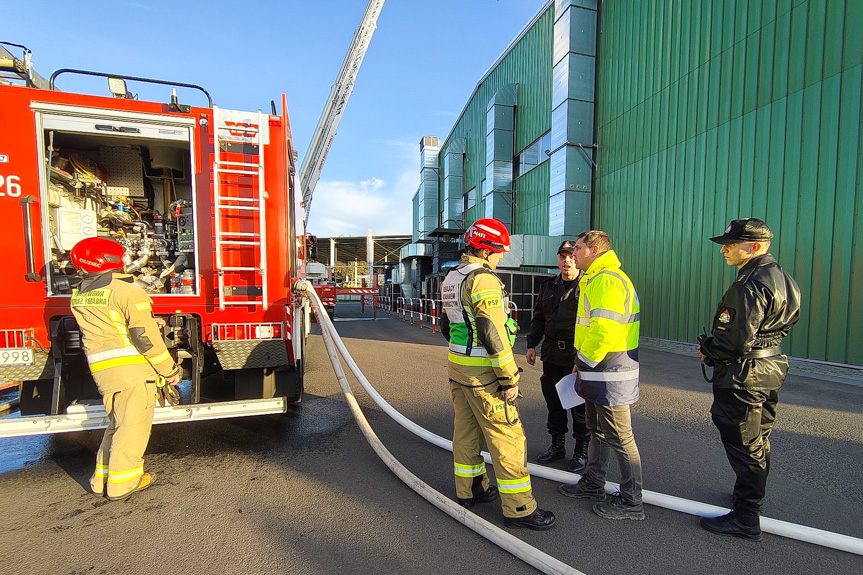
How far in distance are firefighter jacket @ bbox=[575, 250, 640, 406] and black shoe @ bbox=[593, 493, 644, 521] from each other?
69 cm

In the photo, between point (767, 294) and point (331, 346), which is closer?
point (767, 294)

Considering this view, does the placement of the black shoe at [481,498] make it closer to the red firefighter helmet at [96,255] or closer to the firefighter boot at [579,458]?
the firefighter boot at [579,458]

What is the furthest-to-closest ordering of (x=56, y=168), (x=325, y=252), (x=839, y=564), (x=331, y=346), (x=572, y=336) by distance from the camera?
(x=325, y=252) < (x=331, y=346) < (x=56, y=168) < (x=572, y=336) < (x=839, y=564)

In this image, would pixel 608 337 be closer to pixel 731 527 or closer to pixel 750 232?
pixel 750 232

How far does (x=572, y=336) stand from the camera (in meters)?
3.34

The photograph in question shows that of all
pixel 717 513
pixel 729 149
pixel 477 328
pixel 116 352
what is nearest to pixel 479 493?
pixel 477 328

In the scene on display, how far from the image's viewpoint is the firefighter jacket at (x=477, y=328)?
7.79 feet

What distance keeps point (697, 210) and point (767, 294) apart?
8250mm

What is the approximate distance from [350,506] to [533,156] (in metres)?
15.2

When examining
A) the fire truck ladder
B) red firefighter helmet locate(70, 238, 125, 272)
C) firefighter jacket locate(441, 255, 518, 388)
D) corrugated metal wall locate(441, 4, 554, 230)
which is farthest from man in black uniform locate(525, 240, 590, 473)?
corrugated metal wall locate(441, 4, 554, 230)

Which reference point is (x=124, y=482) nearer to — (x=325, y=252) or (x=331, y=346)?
(x=331, y=346)

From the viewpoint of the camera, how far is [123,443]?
2848mm

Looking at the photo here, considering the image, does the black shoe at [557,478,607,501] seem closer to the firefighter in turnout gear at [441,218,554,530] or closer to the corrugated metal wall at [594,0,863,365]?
the firefighter in turnout gear at [441,218,554,530]

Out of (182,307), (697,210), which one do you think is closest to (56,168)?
(182,307)
